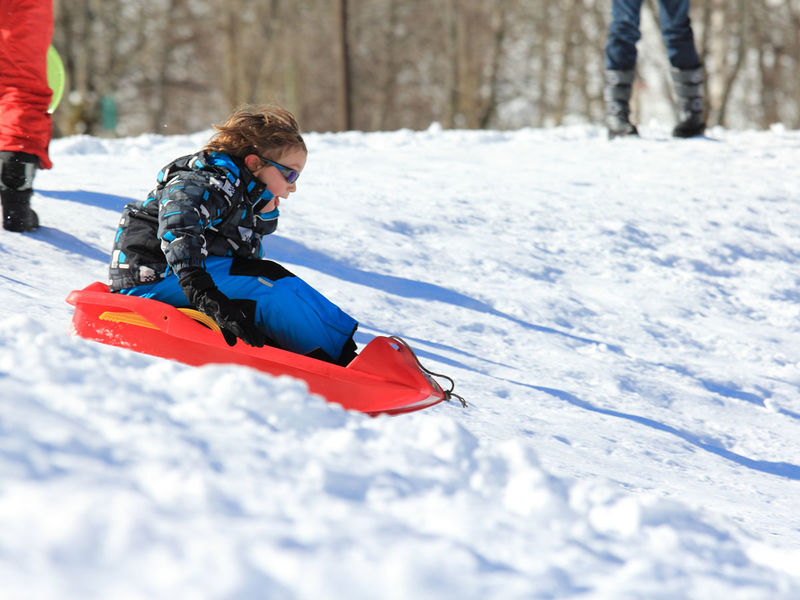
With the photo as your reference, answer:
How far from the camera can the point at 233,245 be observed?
2.58 metres

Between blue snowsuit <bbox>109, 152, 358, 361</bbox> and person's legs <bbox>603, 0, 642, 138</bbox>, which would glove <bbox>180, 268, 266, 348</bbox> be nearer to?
blue snowsuit <bbox>109, 152, 358, 361</bbox>

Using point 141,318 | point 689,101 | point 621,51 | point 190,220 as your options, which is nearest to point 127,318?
point 141,318

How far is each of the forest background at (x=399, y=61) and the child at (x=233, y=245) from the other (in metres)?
18.5

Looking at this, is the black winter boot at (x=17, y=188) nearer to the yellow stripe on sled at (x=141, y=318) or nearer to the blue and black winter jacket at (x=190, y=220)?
the blue and black winter jacket at (x=190, y=220)

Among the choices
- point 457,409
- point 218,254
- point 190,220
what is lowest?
point 457,409

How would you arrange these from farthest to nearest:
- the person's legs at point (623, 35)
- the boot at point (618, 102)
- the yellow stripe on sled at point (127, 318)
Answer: the boot at point (618, 102)
the person's legs at point (623, 35)
the yellow stripe on sled at point (127, 318)

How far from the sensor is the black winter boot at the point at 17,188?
3.38 m

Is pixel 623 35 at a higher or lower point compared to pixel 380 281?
higher

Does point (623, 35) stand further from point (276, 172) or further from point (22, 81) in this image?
point (276, 172)

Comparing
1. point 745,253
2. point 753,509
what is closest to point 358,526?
point 753,509

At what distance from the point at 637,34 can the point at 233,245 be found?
5070 mm

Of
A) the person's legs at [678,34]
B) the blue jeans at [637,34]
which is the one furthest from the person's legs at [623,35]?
the person's legs at [678,34]

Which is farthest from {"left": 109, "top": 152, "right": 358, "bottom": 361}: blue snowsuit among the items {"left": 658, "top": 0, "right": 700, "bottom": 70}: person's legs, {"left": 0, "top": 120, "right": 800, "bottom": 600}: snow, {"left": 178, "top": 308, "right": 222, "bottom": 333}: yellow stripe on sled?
{"left": 658, "top": 0, "right": 700, "bottom": 70}: person's legs

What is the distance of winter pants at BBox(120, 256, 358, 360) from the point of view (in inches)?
93.0
